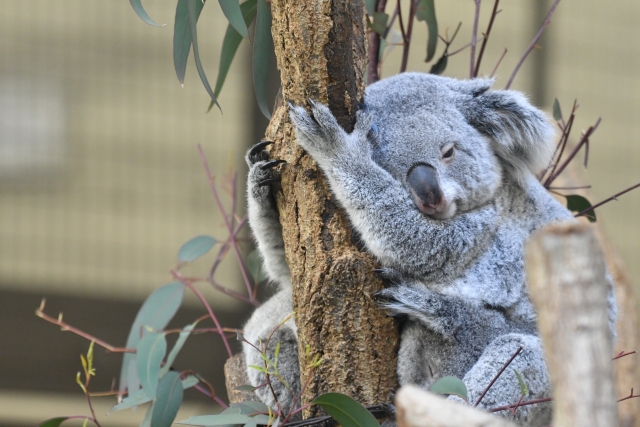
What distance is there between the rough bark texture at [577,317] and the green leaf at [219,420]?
1061 millimetres

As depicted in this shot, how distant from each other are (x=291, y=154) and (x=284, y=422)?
0.65m

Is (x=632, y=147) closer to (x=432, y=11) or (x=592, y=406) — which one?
(x=432, y=11)

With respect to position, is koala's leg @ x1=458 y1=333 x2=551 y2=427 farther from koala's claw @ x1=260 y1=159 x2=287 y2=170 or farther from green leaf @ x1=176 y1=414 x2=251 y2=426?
koala's claw @ x1=260 y1=159 x2=287 y2=170

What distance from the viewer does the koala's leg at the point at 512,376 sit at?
69.7 inches

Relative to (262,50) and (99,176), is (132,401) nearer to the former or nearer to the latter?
(262,50)

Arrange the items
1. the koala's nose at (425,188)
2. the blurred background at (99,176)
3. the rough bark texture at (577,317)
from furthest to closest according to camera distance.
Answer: the blurred background at (99,176) → the koala's nose at (425,188) → the rough bark texture at (577,317)

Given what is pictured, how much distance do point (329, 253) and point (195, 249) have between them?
103 cm

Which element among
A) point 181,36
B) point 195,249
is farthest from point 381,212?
point 195,249

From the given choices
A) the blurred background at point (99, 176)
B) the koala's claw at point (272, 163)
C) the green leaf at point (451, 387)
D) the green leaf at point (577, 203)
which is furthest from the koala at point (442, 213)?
the blurred background at point (99, 176)

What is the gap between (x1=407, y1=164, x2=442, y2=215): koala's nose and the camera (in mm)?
1825

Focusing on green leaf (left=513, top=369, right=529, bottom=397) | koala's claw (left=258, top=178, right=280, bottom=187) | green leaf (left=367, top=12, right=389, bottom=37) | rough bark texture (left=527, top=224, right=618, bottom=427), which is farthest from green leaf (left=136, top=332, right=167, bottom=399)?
rough bark texture (left=527, top=224, right=618, bottom=427)

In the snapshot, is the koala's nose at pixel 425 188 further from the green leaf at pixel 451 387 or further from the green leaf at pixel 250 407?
the green leaf at pixel 250 407

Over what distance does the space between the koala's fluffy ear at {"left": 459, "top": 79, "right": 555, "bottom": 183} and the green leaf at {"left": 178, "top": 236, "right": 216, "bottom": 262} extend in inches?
42.4

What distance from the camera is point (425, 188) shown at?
5.99 ft
